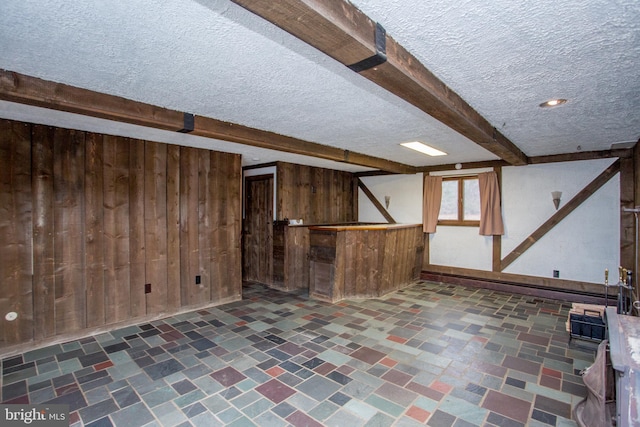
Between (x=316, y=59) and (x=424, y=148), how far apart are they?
10.6ft

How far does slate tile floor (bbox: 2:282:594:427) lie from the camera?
2.20m

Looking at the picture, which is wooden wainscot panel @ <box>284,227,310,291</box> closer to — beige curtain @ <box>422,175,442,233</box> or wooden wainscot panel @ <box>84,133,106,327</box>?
beige curtain @ <box>422,175,442,233</box>

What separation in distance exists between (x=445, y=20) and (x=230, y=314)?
4.09 meters

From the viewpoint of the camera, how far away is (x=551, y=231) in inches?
205

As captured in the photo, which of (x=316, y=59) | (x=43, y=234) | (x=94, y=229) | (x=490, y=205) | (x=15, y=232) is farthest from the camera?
(x=490, y=205)

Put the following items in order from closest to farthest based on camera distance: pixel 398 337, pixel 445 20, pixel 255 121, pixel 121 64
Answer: pixel 445 20, pixel 121 64, pixel 255 121, pixel 398 337

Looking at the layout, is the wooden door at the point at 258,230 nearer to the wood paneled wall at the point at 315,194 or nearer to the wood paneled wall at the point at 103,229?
the wood paneled wall at the point at 315,194

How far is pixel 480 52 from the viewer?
176 centimetres

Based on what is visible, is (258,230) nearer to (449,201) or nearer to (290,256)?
(290,256)

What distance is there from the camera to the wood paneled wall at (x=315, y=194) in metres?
5.94

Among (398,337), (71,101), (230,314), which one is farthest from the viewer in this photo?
(230,314)

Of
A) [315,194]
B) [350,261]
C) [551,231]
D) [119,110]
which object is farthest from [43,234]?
[551,231]

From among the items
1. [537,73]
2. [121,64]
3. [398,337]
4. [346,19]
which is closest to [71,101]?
[121,64]

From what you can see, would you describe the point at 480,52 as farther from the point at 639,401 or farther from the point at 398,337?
the point at 398,337
